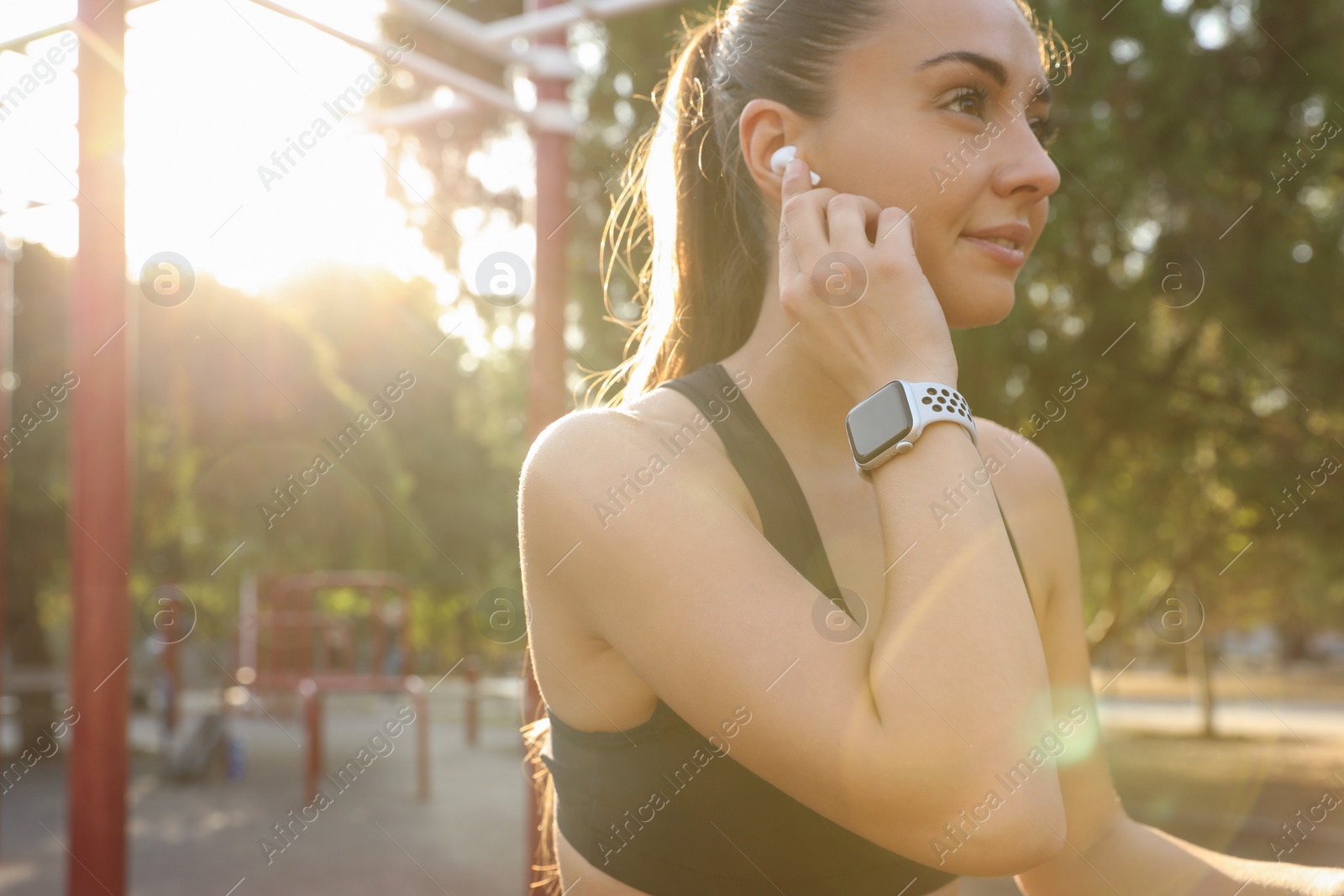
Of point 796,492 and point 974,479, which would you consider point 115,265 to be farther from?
point 974,479

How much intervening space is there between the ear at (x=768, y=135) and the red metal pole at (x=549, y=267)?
2.75m

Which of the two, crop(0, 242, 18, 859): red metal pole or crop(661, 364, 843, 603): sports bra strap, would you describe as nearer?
crop(661, 364, 843, 603): sports bra strap

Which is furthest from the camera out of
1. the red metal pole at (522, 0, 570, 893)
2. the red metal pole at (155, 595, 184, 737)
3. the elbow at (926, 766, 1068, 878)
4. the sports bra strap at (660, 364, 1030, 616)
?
the red metal pole at (155, 595, 184, 737)

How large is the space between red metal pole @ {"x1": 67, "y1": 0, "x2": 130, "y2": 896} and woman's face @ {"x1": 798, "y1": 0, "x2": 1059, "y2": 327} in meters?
2.93

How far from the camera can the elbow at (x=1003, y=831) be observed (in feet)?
4.01

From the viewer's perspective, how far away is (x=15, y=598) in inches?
555

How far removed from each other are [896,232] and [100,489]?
3.37 meters

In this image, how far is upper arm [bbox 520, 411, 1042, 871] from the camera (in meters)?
1.23

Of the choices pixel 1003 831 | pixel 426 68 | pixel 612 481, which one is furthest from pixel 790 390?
pixel 426 68

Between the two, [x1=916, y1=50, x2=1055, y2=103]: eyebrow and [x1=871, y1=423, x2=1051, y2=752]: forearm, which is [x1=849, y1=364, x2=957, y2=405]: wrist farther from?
[x1=916, y1=50, x2=1055, y2=103]: eyebrow

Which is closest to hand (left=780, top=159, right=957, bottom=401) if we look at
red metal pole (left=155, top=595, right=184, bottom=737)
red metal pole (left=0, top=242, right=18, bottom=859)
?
red metal pole (left=0, top=242, right=18, bottom=859)

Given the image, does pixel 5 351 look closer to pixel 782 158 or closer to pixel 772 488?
pixel 782 158

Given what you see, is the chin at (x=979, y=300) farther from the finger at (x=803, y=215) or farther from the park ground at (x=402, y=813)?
the park ground at (x=402, y=813)

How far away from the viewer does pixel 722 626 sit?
4.28 feet
